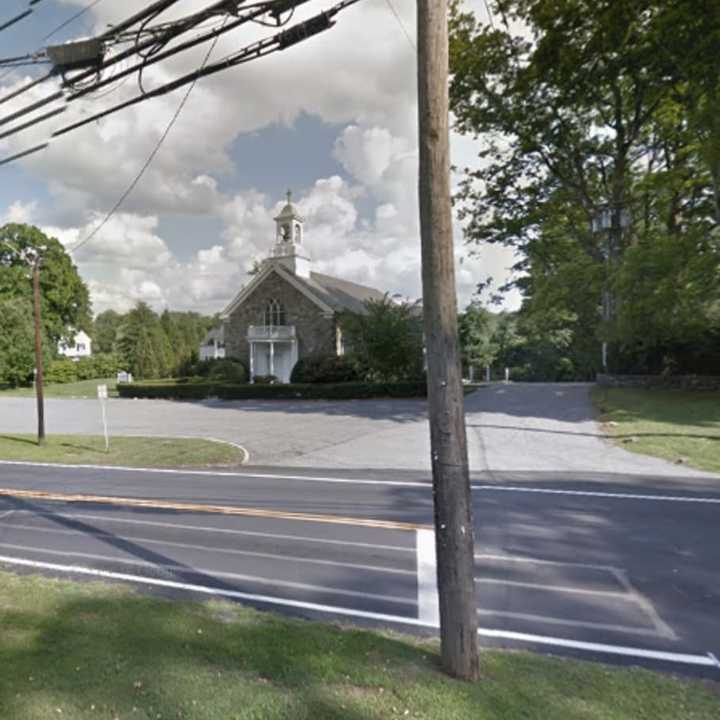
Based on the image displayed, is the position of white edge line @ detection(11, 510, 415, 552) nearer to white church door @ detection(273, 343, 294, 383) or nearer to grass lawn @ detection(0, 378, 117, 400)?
white church door @ detection(273, 343, 294, 383)

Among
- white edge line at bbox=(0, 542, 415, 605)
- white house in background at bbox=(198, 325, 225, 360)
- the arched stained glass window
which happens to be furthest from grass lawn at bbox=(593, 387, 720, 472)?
white house in background at bbox=(198, 325, 225, 360)

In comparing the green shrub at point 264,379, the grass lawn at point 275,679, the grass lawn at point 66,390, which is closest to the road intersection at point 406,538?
the grass lawn at point 275,679

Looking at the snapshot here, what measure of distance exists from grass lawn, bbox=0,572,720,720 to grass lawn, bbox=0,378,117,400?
34.7 metres

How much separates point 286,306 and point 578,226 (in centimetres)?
1889

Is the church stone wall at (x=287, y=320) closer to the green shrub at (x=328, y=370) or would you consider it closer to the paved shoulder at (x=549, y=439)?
the green shrub at (x=328, y=370)

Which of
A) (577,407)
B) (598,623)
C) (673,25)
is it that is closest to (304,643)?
(598,623)

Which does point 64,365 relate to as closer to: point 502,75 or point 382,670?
point 502,75

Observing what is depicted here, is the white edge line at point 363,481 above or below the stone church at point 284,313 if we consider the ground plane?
below

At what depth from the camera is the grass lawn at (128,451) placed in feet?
42.0

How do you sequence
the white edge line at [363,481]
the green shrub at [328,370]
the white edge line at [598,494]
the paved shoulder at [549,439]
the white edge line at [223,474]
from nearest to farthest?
the white edge line at [598,494] → the white edge line at [363,481] → the white edge line at [223,474] → the paved shoulder at [549,439] → the green shrub at [328,370]

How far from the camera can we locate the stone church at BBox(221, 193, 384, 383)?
33.1m

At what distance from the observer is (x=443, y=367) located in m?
3.18

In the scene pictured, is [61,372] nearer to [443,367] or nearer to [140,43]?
[140,43]

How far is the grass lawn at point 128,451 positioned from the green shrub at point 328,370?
13664mm
